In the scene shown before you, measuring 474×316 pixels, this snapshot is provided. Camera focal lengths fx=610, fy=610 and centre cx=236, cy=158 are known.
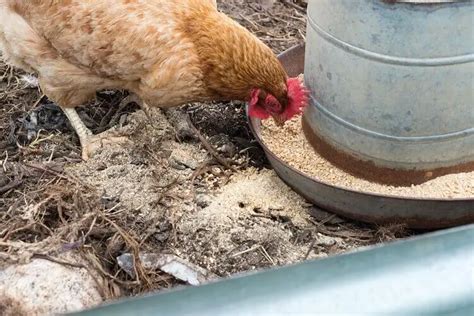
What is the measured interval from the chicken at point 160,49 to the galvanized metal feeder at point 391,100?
232mm

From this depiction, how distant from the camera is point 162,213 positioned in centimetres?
293

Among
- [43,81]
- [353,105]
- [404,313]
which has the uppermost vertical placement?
[404,313]

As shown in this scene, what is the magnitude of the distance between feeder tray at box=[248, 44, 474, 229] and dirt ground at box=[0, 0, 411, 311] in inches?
3.5

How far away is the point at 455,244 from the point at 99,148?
2.72 meters

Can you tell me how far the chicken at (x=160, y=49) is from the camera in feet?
9.48

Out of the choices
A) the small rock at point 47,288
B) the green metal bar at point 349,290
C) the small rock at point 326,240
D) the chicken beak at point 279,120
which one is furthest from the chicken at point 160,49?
the green metal bar at point 349,290

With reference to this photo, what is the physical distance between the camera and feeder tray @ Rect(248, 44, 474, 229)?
2.53 m

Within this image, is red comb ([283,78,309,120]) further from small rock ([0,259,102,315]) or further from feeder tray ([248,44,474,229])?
small rock ([0,259,102,315])

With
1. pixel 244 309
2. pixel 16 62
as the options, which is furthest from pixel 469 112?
pixel 16 62

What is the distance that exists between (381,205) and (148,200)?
113 cm

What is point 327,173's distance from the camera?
2.94 meters

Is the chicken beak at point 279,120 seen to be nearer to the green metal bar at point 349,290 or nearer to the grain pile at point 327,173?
the grain pile at point 327,173

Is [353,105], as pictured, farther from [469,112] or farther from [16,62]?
[16,62]

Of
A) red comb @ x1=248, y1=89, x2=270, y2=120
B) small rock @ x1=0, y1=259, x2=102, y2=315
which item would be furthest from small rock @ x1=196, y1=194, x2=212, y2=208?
small rock @ x1=0, y1=259, x2=102, y2=315
